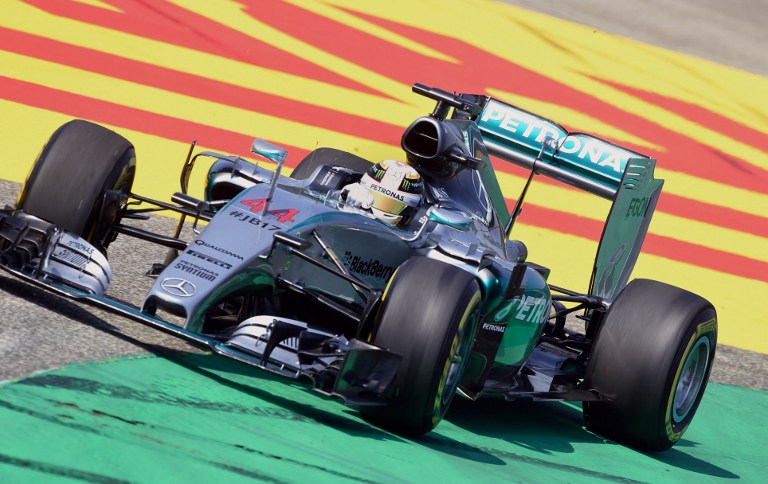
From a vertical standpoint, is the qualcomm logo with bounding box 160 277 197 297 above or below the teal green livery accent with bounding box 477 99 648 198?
below

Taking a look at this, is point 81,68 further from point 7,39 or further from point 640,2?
point 640,2

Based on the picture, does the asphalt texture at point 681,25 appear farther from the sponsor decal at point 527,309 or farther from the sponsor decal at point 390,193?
the sponsor decal at point 390,193

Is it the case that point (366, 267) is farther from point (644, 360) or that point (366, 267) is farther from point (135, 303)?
point (644, 360)

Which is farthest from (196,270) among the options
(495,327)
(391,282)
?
(495,327)

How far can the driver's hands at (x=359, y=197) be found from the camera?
6.70 meters

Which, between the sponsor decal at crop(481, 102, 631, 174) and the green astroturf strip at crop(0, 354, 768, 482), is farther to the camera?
the sponsor decal at crop(481, 102, 631, 174)

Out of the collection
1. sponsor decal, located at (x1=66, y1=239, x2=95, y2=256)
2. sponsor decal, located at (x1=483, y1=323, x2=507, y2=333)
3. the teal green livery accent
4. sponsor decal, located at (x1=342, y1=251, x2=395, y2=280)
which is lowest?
sponsor decal, located at (x1=66, y1=239, x2=95, y2=256)

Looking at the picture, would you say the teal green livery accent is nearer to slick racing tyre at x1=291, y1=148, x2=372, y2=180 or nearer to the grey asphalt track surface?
slick racing tyre at x1=291, y1=148, x2=372, y2=180

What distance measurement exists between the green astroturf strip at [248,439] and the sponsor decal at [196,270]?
0.44 m

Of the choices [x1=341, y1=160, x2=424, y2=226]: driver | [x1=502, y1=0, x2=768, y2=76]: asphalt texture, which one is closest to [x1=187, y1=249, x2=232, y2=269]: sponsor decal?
[x1=341, y1=160, x2=424, y2=226]: driver

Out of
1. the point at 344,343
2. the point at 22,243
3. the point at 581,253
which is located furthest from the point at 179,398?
the point at 581,253

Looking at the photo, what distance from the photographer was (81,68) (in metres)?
12.2

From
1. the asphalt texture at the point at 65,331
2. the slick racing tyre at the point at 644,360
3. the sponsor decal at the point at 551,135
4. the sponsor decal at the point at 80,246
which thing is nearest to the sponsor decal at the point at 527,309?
the slick racing tyre at the point at 644,360

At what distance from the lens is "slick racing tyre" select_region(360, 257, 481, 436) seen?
18.5 feet
